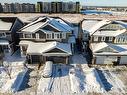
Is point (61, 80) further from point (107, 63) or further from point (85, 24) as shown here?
point (85, 24)

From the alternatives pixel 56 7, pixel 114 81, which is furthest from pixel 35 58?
pixel 56 7

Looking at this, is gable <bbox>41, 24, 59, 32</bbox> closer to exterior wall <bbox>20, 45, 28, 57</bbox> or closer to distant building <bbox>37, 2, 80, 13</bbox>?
exterior wall <bbox>20, 45, 28, 57</bbox>

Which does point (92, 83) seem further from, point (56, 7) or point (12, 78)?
point (56, 7)

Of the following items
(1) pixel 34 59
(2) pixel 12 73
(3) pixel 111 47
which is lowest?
(2) pixel 12 73

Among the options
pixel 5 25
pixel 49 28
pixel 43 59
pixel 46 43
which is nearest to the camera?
pixel 43 59

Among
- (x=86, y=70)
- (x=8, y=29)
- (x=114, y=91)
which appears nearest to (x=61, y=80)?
(x=86, y=70)

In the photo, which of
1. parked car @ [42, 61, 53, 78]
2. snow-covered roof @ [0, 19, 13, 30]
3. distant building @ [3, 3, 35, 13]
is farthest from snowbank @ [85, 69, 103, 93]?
distant building @ [3, 3, 35, 13]

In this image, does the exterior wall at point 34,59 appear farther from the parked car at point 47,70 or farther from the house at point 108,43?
the house at point 108,43
